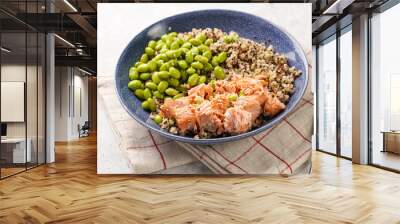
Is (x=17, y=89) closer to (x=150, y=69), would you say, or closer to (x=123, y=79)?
(x=123, y=79)

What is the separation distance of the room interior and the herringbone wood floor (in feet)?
0.06

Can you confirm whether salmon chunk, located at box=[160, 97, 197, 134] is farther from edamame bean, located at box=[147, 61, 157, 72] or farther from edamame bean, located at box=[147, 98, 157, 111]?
edamame bean, located at box=[147, 61, 157, 72]

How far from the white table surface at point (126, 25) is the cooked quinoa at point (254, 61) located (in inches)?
23.9

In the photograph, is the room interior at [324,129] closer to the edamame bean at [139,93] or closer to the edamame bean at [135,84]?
the edamame bean at [139,93]

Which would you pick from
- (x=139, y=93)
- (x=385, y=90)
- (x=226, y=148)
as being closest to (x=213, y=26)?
(x=139, y=93)

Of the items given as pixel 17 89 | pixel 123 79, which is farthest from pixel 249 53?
pixel 17 89

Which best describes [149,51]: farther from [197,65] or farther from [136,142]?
[136,142]

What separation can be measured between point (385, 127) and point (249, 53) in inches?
114

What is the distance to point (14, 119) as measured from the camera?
19.6 feet

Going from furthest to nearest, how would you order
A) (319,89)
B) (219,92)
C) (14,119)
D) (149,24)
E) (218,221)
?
(319,89) → (14,119) → (149,24) → (219,92) → (218,221)

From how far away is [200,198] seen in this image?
4.31 m

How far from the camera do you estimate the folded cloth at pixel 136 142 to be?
541cm

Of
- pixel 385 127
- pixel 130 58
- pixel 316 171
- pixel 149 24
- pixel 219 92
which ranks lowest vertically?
pixel 316 171

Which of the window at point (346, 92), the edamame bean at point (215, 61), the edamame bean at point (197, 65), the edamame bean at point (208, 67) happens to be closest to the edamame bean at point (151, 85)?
the edamame bean at point (197, 65)
